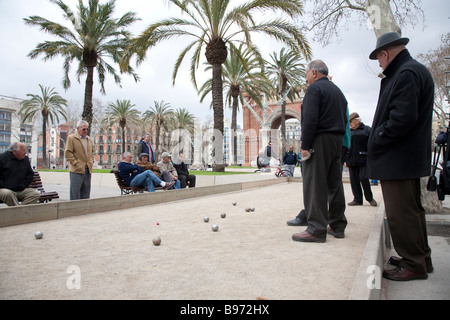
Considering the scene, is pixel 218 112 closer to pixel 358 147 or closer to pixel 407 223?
pixel 358 147

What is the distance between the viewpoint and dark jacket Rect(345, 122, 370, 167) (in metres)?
6.88

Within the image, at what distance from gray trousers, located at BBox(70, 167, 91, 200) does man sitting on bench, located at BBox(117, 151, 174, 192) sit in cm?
159

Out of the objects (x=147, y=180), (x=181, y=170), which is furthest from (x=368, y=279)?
(x=181, y=170)

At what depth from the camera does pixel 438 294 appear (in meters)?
2.61

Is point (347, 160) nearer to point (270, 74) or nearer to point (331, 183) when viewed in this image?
point (331, 183)

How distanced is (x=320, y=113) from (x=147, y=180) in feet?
19.1

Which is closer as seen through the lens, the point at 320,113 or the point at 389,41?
the point at 389,41

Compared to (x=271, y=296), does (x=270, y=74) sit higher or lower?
higher

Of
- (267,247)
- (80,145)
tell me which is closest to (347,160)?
(267,247)

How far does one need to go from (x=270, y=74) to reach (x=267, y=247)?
102ft

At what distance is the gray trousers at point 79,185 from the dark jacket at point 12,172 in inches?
38.7

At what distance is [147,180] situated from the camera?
8695 mm

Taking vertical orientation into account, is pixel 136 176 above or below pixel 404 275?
above

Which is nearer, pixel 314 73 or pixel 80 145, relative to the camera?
pixel 314 73
